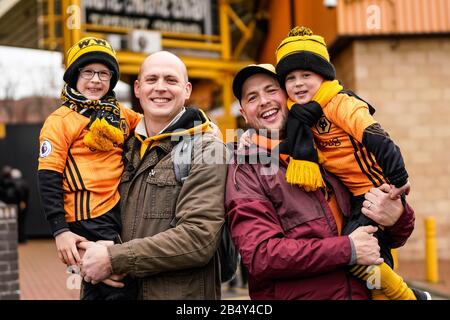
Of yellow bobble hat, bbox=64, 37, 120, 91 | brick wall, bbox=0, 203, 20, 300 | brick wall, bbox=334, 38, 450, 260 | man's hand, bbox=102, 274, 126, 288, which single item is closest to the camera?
man's hand, bbox=102, 274, 126, 288

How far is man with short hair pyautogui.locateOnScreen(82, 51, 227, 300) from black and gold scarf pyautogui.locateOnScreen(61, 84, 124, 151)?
124 mm

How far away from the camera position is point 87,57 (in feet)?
9.48

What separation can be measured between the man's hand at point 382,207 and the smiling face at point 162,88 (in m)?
1.01

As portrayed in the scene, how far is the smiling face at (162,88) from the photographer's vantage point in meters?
2.74

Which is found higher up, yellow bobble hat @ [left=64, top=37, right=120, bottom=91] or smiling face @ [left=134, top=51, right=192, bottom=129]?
yellow bobble hat @ [left=64, top=37, right=120, bottom=91]

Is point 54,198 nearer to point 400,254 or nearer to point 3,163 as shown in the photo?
point 400,254

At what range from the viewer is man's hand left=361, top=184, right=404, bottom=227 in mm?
2412

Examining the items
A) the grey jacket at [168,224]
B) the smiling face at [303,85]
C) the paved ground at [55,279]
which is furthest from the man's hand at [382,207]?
the paved ground at [55,279]

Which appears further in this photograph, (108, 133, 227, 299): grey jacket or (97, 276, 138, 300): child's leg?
(97, 276, 138, 300): child's leg

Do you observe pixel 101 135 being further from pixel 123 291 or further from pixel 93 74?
pixel 123 291

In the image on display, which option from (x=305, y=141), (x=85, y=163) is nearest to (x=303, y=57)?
(x=305, y=141)

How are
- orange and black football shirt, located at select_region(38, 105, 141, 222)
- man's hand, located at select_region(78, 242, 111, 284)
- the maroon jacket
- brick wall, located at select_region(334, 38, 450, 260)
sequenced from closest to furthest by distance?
1. the maroon jacket
2. man's hand, located at select_region(78, 242, 111, 284)
3. orange and black football shirt, located at select_region(38, 105, 141, 222)
4. brick wall, located at select_region(334, 38, 450, 260)

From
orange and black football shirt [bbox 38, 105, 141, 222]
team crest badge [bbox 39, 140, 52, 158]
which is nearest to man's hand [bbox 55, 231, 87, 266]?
orange and black football shirt [bbox 38, 105, 141, 222]

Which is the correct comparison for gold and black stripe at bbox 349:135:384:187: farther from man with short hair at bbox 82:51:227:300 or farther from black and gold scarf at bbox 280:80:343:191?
man with short hair at bbox 82:51:227:300
